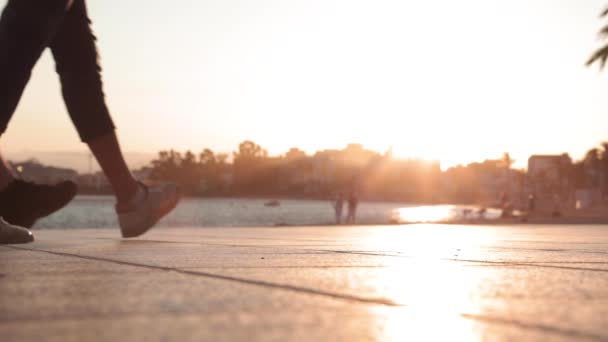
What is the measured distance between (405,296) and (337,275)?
1.60 feet

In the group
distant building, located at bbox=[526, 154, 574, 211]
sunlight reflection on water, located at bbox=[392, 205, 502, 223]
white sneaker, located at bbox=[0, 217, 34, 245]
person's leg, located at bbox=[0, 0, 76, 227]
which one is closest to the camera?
person's leg, located at bbox=[0, 0, 76, 227]

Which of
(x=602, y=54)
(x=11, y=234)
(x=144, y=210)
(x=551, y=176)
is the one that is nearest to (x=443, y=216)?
(x=551, y=176)

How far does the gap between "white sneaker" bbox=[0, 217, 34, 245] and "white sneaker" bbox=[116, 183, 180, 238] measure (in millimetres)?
729

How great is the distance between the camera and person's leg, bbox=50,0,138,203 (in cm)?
381

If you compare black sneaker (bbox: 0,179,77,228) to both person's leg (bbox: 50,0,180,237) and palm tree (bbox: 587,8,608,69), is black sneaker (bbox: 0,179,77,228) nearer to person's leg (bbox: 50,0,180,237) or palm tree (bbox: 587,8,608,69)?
person's leg (bbox: 50,0,180,237)

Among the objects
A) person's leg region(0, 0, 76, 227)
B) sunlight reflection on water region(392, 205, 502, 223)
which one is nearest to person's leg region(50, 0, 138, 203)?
person's leg region(0, 0, 76, 227)

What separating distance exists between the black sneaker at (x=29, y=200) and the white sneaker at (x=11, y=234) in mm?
369

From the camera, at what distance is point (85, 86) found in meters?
3.91

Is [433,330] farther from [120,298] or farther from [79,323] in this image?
[120,298]

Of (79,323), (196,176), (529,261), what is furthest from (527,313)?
(196,176)

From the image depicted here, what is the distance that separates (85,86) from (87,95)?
45 mm

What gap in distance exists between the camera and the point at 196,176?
7500 inches

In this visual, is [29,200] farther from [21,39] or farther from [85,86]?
[21,39]

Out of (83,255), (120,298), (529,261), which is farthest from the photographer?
(83,255)
